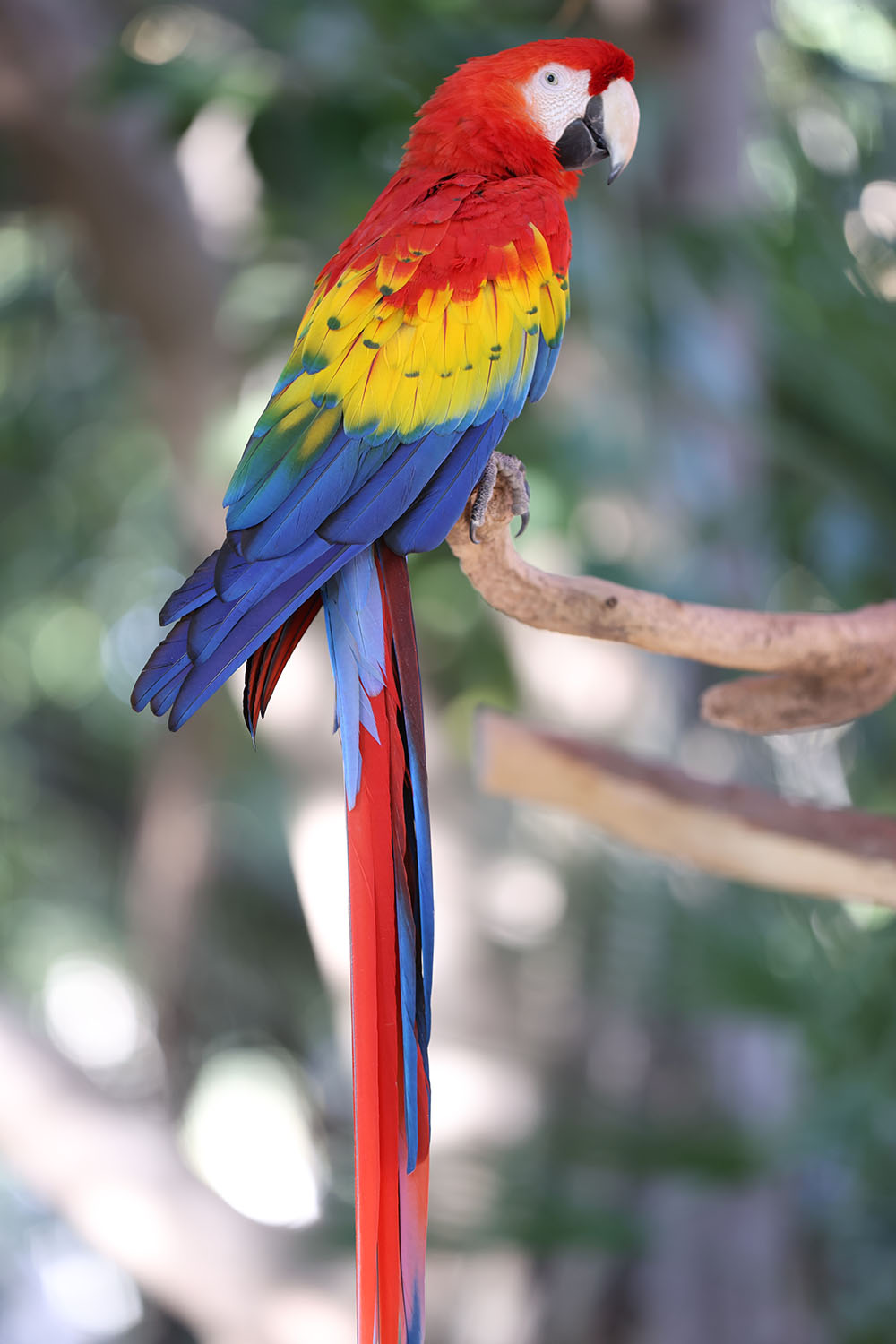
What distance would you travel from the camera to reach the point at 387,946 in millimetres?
404

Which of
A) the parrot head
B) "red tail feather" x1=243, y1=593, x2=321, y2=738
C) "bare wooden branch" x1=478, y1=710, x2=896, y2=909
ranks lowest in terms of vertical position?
"red tail feather" x1=243, y1=593, x2=321, y2=738

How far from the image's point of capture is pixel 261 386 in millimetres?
1183

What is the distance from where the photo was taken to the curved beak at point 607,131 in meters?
0.52

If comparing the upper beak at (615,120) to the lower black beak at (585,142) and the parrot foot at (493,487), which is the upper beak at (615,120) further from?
the parrot foot at (493,487)

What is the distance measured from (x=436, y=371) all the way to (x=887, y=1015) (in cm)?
87

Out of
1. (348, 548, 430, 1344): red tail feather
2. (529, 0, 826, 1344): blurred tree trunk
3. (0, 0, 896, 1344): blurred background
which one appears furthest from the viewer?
(529, 0, 826, 1344): blurred tree trunk

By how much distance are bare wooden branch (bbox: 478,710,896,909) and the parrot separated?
18 centimetres

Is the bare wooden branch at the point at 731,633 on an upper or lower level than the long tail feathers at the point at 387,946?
upper

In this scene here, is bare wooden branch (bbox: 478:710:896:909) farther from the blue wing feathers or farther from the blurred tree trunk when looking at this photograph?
the blurred tree trunk

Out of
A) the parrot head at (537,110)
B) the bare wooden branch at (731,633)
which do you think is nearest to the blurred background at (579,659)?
the bare wooden branch at (731,633)

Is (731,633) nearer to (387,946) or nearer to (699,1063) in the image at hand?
(387,946)

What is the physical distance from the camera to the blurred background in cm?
99

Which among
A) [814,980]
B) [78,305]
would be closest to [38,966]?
[78,305]

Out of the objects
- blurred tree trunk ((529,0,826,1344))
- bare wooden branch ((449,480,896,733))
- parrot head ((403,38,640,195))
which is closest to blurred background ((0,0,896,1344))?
blurred tree trunk ((529,0,826,1344))
